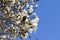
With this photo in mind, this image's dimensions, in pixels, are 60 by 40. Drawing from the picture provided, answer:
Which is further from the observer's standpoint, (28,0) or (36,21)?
(28,0)

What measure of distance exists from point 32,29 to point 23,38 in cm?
34

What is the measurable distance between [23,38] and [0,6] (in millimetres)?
1112

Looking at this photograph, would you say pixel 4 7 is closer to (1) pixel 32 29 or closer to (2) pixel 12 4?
(2) pixel 12 4

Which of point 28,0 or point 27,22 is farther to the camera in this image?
point 28,0

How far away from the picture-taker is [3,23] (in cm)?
912

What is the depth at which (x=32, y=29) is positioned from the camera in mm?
8883

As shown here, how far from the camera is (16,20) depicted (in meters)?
9.07

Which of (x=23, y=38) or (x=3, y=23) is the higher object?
(x=3, y=23)

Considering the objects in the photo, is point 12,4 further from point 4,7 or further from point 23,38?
point 23,38

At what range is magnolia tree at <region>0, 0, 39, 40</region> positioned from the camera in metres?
8.89

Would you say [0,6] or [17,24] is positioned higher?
[0,6]

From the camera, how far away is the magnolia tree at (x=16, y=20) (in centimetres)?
889

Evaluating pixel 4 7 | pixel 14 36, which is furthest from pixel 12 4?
pixel 14 36

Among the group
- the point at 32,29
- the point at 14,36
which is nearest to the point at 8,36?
the point at 14,36
